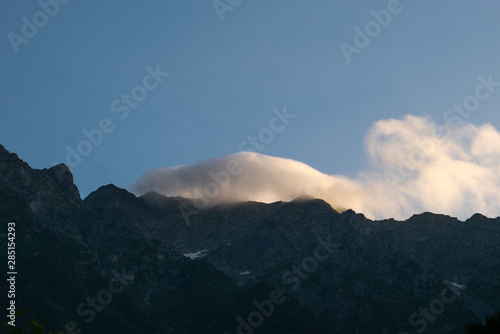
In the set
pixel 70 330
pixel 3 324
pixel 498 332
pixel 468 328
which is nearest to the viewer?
pixel 70 330

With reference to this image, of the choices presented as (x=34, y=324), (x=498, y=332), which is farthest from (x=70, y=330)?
(x=498, y=332)

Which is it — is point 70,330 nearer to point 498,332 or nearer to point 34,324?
point 34,324

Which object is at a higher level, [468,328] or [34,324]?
[468,328]

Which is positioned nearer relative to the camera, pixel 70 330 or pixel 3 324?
pixel 70 330

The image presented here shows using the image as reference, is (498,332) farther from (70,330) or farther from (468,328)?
(70,330)

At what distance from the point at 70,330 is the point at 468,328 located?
82.2 meters

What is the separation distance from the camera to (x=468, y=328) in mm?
85438

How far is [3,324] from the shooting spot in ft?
56.3

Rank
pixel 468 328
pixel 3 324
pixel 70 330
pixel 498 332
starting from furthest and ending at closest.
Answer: pixel 468 328, pixel 498 332, pixel 3 324, pixel 70 330

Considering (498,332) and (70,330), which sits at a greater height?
(498,332)

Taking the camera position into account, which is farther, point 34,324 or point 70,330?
point 34,324

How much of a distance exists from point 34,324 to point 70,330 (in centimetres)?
196

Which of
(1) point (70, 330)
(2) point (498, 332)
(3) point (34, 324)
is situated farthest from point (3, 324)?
(2) point (498, 332)

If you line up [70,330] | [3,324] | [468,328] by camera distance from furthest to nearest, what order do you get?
[468,328] → [3,324] → [70,330]
